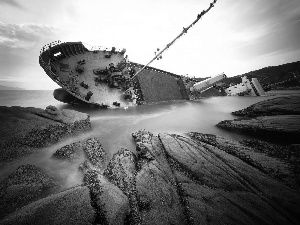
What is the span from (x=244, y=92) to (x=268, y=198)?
34.9 meters

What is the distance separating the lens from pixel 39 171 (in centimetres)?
755

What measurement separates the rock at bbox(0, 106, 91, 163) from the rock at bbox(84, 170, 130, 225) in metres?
5.38

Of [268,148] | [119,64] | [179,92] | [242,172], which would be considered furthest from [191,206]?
[179,92]

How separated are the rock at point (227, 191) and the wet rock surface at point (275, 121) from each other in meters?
5.99

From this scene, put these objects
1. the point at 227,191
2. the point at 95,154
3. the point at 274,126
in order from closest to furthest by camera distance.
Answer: the point at 227,191
the point at 95,154
the point at 274,126

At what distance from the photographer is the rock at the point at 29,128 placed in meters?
8.84

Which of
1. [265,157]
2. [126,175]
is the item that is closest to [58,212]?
[126,175]

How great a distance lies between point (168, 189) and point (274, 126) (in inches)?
422

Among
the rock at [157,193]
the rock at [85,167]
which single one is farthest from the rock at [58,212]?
the rock at [85,167]

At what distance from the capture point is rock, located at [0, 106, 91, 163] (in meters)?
8.84

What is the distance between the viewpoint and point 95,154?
938 centimetres

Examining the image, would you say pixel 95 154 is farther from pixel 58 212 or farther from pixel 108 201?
pixel 58 212

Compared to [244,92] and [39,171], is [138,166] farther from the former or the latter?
[244,92]

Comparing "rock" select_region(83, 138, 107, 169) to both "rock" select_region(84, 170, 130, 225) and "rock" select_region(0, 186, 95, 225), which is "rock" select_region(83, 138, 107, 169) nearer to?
"rock" select_region(84, 170, 130, 225)
